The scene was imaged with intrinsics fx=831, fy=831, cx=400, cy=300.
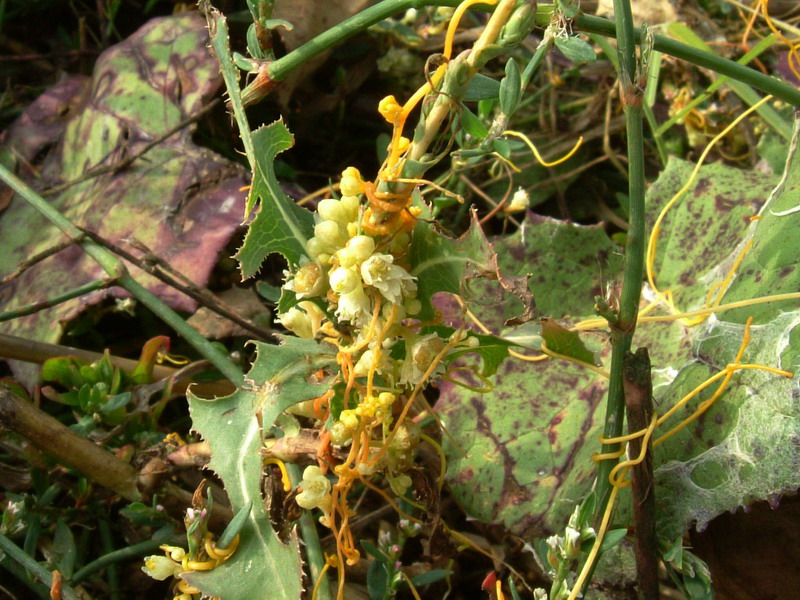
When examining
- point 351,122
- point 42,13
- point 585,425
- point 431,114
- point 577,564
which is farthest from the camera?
point 42,13

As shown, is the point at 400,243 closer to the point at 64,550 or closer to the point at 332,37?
the point at 332,37

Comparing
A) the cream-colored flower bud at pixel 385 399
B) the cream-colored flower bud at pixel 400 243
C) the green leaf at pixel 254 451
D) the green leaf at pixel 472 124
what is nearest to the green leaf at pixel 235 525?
the green leaf at pixel 254 451

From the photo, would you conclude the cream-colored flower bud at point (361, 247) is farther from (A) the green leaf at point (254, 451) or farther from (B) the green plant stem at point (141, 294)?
(B) the green plant stem at point (141, 294)

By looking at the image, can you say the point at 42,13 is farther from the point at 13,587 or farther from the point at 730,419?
the point at 730,419

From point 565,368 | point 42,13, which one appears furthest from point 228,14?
point 565,368

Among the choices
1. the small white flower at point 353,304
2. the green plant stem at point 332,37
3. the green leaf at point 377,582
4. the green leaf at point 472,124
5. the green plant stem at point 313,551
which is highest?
the green plant stem at point 332,37

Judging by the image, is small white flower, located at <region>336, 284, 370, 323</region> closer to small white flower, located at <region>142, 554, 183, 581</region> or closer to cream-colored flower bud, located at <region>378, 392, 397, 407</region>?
cream-colored flower bud, located at <region>378, 392, 397, 407</region>
